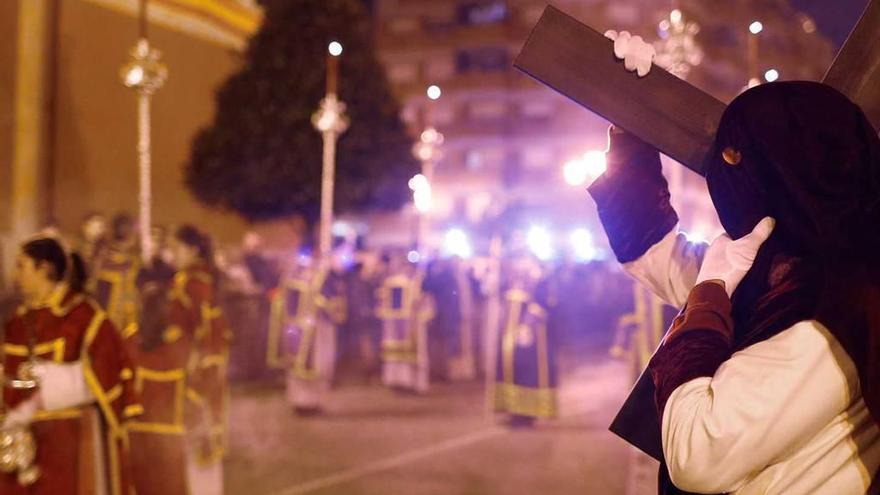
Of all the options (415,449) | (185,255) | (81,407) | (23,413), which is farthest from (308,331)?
(23,413)

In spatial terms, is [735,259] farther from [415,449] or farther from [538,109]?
[538,109]

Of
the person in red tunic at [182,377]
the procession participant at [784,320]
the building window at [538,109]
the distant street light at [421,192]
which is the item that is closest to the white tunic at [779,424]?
the procession participant at [784,320]

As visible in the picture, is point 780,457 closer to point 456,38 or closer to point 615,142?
point 615,142

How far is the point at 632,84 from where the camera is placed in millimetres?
2189

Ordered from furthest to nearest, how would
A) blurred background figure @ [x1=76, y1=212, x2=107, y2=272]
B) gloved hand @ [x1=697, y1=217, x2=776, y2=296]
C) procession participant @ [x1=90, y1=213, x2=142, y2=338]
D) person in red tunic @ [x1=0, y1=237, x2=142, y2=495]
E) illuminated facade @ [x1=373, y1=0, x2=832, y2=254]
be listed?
illuminated facade @ [x1=373, y1=0, x2=832, y2=254]
blurred background figure @ [x1=76, y1=212, x2=107, y2=272]
procession participant @ [x1=90, y1=213, x2=142, y2=338]
person in red tunic @ [x1=0, y1=237, x2=142, y2=495]
gloved hand @ [x1=697, y1=217, x2=776, y2=296]

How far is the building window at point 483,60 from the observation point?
50438 millimetres

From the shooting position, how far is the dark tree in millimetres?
18947

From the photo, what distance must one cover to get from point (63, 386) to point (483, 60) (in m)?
48.4

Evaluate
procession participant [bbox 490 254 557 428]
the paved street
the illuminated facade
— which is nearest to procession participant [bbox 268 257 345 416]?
the paved street

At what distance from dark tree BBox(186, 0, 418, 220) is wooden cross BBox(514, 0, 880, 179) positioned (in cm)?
1673

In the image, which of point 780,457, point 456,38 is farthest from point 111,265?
point 456,38

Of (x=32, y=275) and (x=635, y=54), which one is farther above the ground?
(x=635, y=54)

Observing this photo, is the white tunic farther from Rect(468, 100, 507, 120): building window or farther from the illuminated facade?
Rect(468, 100, 507, 120): building window

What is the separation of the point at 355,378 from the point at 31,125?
6.39 meters
